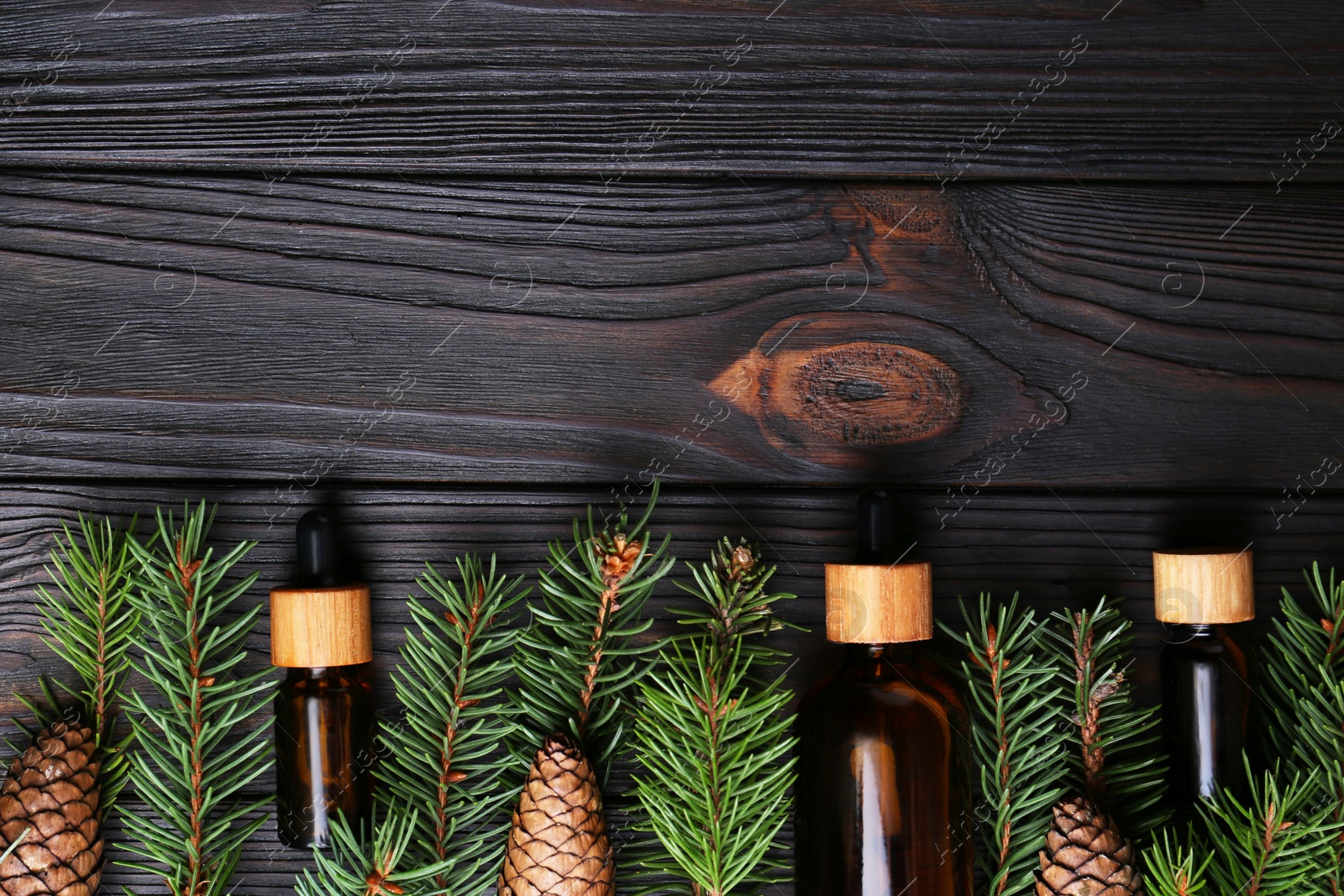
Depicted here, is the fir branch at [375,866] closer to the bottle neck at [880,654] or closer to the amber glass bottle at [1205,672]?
the bottle neck at [880,654]

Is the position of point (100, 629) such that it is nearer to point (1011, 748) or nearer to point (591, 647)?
point (591, 647)

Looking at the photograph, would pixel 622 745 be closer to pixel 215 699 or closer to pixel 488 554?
pixel 488 554

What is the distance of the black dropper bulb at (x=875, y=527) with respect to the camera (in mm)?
543

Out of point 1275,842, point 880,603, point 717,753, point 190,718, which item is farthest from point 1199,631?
point 190,718

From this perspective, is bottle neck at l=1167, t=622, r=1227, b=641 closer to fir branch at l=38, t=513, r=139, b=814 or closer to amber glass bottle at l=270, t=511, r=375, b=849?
amber glass bottle at l=270, t=511, r=375, b=849

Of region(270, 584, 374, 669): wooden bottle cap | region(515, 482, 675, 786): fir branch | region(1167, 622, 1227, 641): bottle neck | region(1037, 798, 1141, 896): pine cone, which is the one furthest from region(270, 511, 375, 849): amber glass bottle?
region(1167, 622, 1227, 641): bottle neck

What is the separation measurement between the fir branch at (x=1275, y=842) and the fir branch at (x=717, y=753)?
11.4 inches

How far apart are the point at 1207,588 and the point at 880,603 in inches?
9.0

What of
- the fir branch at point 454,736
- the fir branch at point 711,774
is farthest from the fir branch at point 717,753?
the fir branch at point 454,736

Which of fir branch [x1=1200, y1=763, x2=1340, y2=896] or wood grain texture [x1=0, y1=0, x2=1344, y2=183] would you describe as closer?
fir branch [x1=1200, y1=763, x2=1340, y2=896]

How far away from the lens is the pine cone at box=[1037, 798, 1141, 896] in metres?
0.53

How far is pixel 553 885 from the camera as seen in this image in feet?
1.68

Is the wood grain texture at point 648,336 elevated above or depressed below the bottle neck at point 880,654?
above

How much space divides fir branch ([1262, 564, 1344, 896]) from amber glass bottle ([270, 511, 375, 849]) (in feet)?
2.02
